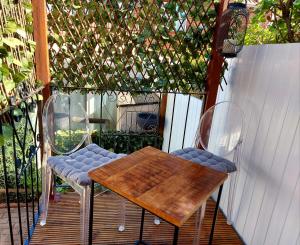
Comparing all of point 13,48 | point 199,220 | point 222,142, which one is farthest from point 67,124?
point 222,142

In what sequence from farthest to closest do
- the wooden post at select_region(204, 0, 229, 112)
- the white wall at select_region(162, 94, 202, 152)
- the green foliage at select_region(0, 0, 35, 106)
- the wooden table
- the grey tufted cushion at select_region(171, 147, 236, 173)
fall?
the white wall at select_region(162, 94, 202, 152) → the wooden post at select_region(204, 0, 229, 112) → the grey tufted cushion at select_region(171, 147, 236, 173) → the green foliage at select_region(0, 0, 35, 106) → the wooden table

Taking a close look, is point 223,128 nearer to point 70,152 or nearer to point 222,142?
point 222,142

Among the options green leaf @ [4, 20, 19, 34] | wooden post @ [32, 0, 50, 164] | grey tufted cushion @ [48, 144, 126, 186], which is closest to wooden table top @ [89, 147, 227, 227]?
grey tufted cushion @ [48, 144, 126, 186]

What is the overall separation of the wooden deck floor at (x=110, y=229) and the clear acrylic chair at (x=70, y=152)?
0.30 feet

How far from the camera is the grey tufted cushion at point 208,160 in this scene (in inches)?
64.3

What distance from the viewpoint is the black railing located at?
121 centimetres

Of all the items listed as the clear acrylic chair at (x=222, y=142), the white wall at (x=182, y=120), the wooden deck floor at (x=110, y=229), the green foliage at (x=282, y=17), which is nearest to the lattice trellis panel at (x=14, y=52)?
the wooden deck floor at (x=110, y=229)

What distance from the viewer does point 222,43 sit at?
1.86 metres

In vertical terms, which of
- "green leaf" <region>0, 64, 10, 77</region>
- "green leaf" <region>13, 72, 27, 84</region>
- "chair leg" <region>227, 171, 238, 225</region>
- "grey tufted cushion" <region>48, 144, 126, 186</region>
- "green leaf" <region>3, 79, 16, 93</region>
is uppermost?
"green leaf" <region>0, 64, 10, 77</region>

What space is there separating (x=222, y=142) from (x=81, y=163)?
4.22 ft

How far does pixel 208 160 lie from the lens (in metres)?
1.72

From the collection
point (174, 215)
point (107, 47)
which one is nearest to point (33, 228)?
point (174, 215)

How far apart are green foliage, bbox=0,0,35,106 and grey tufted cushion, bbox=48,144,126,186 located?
0.55 m

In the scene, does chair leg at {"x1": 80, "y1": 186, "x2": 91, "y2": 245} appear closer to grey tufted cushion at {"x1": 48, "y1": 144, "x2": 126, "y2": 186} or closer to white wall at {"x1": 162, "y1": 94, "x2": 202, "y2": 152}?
grey tufted cushion at {"x1": 48, "y1": 144, "x2": 126, "y2": 186}
